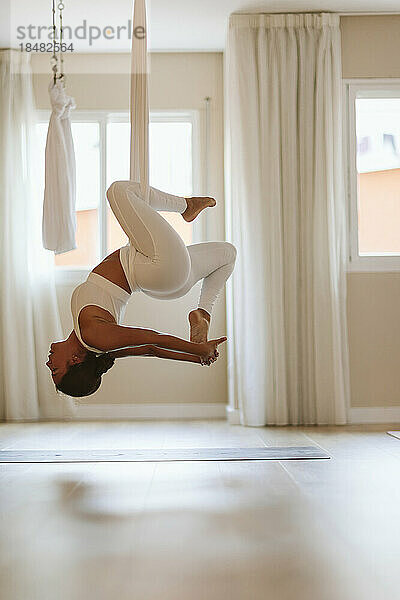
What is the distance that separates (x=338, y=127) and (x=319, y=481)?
3116 mm

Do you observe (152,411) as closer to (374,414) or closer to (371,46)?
(374,414)

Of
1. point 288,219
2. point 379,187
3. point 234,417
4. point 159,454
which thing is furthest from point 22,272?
point 379,187

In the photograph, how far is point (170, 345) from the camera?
3086 mm

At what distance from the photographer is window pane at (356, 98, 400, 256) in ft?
19.8

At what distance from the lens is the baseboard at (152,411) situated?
6.32m

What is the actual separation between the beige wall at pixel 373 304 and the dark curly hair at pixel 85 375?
2.80m

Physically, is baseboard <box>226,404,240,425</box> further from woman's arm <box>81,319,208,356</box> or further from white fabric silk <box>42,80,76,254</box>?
woman's arm <box>81,319,208,356</box>

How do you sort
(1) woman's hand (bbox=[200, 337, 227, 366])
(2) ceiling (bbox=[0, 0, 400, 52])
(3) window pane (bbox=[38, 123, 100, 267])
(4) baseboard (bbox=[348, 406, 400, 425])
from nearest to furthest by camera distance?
(1) woman's hand (bbox=[200, 337, 227, 366]) < (2) ceiling (bbox=[0, 0, 400, 52]) < (4) baseboard (bbox=[348, 406, 400, 425]) < (3) window pane (bbox=[38, 123, 100, 267])

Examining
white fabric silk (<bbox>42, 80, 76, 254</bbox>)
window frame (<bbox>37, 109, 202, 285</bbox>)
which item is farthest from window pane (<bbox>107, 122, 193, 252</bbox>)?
white fabric silk (<bbox>42, 80, 76, 254</bbox>)

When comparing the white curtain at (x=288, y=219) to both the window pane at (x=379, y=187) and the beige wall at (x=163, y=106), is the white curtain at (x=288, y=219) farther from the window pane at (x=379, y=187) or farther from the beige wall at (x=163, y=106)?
the beige wall at (x=163, y=106)

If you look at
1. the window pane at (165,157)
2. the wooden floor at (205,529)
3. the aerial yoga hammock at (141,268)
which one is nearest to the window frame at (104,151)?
the window pane at (165,157)

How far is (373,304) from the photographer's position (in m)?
5.94

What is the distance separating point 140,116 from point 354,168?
3.12 metres

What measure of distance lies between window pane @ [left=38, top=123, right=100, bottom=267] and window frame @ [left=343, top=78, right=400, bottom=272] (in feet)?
6.71
